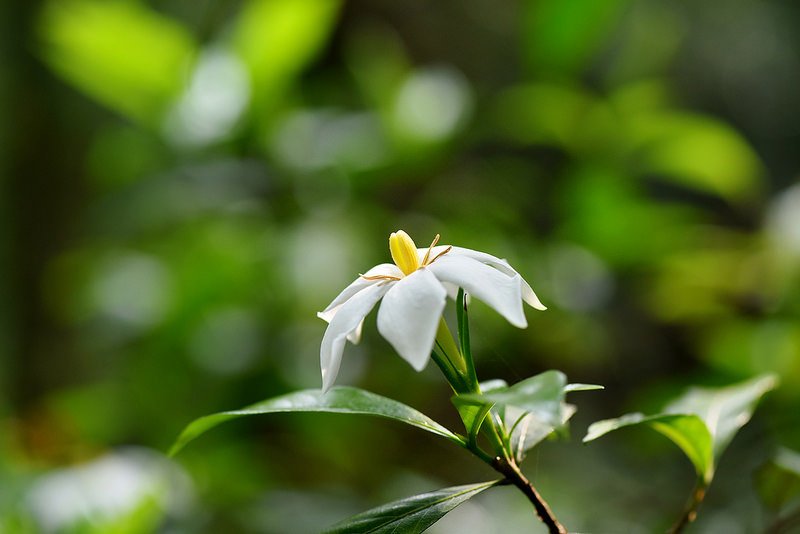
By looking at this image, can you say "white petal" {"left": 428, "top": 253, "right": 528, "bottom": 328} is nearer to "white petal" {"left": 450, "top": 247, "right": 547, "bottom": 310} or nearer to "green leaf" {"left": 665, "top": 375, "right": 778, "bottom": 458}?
"white petal" {"left": 450, "top": 247, "right": 547, "bottom": 310}

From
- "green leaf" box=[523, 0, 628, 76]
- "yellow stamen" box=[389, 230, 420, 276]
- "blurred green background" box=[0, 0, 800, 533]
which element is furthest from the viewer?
"green leaf" box=[523, 0, 628, 76]

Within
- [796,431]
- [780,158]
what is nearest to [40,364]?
[796,431]

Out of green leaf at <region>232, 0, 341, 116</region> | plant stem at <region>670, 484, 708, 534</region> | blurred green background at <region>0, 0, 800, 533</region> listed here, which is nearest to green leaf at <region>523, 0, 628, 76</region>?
blurred green background at <region>0, 0, 800, 533</region>

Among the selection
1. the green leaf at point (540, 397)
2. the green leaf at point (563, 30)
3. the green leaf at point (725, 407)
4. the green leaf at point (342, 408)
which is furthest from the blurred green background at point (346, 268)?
the green leaf at point (540, 397)

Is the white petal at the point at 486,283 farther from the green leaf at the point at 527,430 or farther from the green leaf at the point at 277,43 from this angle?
the green leaf at the point at 277,43

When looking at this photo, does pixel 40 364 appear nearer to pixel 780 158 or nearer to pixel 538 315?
pixel 538 315

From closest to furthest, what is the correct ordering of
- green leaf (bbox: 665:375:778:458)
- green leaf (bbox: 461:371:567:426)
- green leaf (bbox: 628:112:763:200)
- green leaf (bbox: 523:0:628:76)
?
1. green leaf (bbox: 461:371:567:426)
2. green leaf (bbox: 665:375:778:458)
3. green leaf (bbox: 523:0:628:76)
4. green leaf (bbox: 628:112:763:200)
